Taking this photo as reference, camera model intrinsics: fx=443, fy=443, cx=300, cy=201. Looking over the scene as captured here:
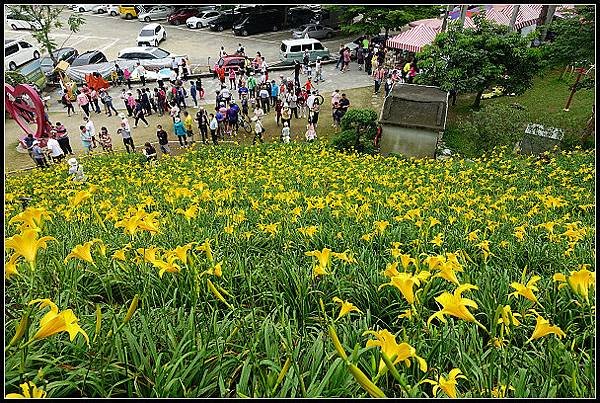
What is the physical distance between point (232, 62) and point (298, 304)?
15.5 metres

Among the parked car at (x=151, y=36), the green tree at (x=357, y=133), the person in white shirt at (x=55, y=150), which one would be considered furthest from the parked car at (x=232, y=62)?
the person in white shirt at (x=55, y=150)

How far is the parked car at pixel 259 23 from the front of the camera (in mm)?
22250

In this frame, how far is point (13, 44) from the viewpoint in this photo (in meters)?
17.7

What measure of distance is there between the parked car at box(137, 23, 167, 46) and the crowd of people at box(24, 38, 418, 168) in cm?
494

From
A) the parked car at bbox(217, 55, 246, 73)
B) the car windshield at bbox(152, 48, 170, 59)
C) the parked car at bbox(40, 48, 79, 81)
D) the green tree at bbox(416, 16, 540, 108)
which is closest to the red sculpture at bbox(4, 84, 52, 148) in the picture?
the parked car at bbox(40, 48, 79, 81)

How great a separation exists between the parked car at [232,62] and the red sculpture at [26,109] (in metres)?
6.97

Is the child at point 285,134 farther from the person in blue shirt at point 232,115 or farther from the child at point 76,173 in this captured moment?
the child at point 76,173

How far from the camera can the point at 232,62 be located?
16875 mm

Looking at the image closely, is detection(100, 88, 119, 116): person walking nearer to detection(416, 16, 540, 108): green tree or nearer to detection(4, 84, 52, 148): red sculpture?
detection(4, 84, 52, 148): red sculpture

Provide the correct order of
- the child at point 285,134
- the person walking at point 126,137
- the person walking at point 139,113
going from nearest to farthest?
the person walking at point 126,137 → the child at point 285,134 → the person walking at point 139,113

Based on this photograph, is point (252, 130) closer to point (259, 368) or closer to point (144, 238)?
→ point (144, 238)

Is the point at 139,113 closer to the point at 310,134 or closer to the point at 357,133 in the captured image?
the point at 310,134

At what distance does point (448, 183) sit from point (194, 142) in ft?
23.0

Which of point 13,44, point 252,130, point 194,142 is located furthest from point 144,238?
point 13,44
